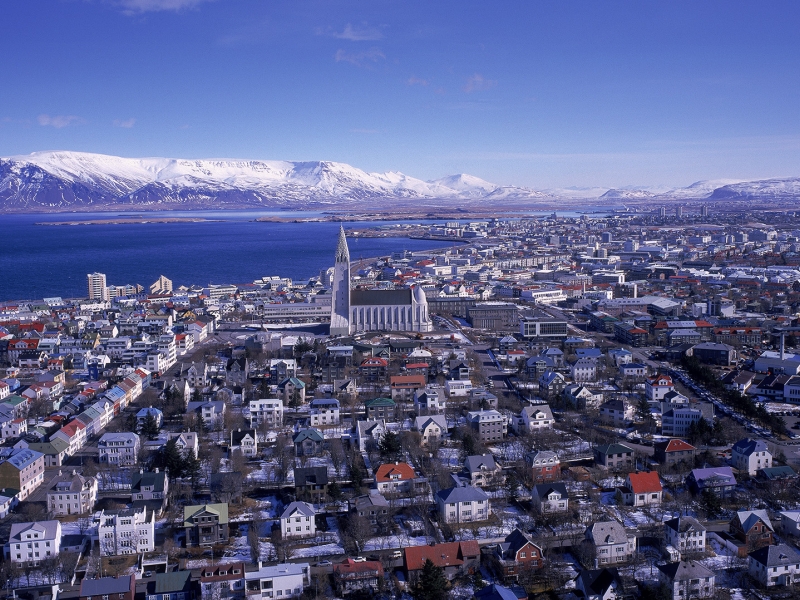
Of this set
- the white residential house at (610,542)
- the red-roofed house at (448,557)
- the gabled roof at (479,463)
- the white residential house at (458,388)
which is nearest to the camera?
the red-roofed house at (448,557)

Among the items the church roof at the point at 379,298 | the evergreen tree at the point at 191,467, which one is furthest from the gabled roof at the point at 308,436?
the church roof at the point at 379,298

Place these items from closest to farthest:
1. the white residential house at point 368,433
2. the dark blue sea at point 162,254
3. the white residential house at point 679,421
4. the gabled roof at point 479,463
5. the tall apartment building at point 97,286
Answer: the gabled roof at point 479,463, the white residential house at point 368,433, the white residential house at point 679,421, the tall apartment building at point 97,286, the dark blue sea at point 162,254

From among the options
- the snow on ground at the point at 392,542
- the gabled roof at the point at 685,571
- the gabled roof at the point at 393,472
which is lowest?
the snow on ground at the point at 392,542

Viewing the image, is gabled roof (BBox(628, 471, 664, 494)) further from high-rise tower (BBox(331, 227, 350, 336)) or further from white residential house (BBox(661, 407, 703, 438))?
high-rise tower (BBox(331, 227, 350, 336))

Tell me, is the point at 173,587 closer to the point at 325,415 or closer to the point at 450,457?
the point at 450,457

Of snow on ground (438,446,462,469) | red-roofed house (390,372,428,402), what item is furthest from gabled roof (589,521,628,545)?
red-roofed house (390,372,428,402)

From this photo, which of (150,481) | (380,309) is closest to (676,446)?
(150,481)

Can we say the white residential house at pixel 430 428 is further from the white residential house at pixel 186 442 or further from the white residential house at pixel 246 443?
the white residential house at pixel 186 442
